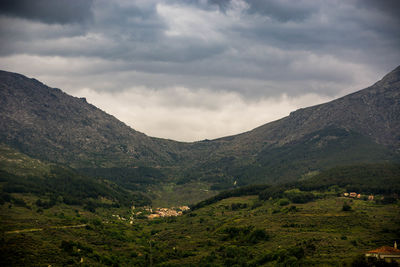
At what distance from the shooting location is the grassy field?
9094 cm

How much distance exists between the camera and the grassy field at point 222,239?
298ft

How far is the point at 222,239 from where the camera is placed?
134 metres

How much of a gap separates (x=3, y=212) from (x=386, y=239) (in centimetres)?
13302

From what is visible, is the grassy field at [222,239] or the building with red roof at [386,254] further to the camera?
the grassy field at [222,239]

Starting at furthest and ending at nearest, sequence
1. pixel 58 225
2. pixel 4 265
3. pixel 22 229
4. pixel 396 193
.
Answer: pixel 396 193, pixel 58 225, pixel 22 229, pixel 4 265

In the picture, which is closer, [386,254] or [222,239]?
[386,254]

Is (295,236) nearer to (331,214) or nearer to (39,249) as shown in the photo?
(331,214)

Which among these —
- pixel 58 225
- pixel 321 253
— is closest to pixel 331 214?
pixel 321 253

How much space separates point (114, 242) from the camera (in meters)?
132

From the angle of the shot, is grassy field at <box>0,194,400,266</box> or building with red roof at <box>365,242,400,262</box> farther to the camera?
grassy field at <box>0,194,400,266</box>

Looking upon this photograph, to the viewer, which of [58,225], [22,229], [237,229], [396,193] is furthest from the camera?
[396,193]

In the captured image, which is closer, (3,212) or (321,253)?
(321,253)

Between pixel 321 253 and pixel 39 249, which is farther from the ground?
pixel 39 249

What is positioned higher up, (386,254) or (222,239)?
(386,254)
